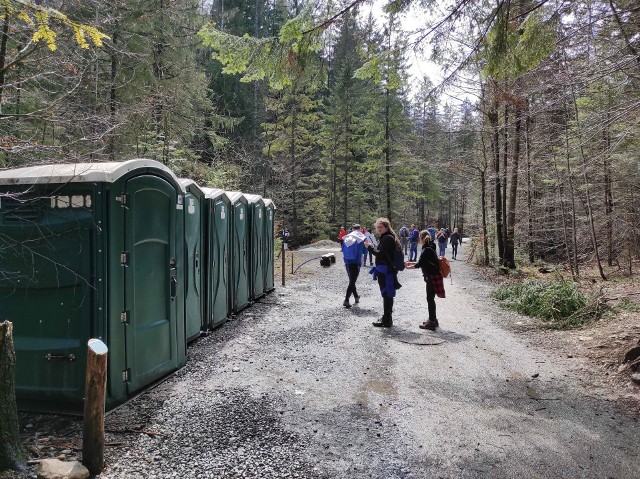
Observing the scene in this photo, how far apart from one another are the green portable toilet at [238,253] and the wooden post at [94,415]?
4.77 metres

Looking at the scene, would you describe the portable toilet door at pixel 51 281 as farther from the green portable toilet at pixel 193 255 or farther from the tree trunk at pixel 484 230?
the tree trunk at pixel 484 230

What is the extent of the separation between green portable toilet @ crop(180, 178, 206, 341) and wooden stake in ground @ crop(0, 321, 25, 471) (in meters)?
2.86

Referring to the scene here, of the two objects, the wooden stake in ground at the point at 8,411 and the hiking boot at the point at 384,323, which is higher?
the wooden stake in ground at the point at 8,411

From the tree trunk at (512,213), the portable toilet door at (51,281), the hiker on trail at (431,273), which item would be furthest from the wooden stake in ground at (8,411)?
the tree trunk at (512,213)

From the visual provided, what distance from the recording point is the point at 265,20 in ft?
113

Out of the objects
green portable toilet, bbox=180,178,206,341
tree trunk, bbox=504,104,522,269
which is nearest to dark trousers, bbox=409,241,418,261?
tree trunk, bbox=504,104,522,269

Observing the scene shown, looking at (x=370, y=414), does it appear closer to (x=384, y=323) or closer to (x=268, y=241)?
(x=384, y=323)

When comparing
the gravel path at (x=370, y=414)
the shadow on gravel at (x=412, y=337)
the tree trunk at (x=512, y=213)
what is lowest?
the gravel path at (x=370, y=414)

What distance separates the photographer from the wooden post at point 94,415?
2984 mm

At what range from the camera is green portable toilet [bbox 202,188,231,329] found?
684 cm

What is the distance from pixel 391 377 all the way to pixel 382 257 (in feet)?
8.87

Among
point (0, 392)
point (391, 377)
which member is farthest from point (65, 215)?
point (391, 377)

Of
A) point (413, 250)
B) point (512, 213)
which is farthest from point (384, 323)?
point (413, 250)

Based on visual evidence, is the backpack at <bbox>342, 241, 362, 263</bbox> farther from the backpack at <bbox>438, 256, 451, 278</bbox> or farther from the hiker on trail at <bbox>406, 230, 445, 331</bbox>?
the backpack at <bbox>438, 256, 451, 278</bbox>
